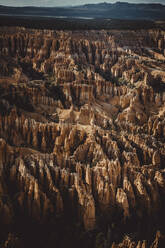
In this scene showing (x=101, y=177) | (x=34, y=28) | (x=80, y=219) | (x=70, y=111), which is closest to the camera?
(x=80, y=219)

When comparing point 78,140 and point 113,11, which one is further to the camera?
point 113,11

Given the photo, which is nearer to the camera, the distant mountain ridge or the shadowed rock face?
the shadowed rock face

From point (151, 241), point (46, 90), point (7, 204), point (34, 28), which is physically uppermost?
point (34, 28)

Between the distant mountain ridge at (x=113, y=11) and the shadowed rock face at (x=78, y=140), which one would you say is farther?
the distant mountain ridge at (x=113, y=11)

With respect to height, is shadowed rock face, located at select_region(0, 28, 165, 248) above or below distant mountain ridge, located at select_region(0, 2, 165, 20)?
below

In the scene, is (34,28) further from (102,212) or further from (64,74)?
(102,212)

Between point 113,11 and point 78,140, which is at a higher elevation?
point 113,11

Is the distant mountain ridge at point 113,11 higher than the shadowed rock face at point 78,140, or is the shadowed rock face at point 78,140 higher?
the distant mountain ridge at point 113,11

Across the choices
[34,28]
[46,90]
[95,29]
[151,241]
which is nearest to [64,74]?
[46,90]
